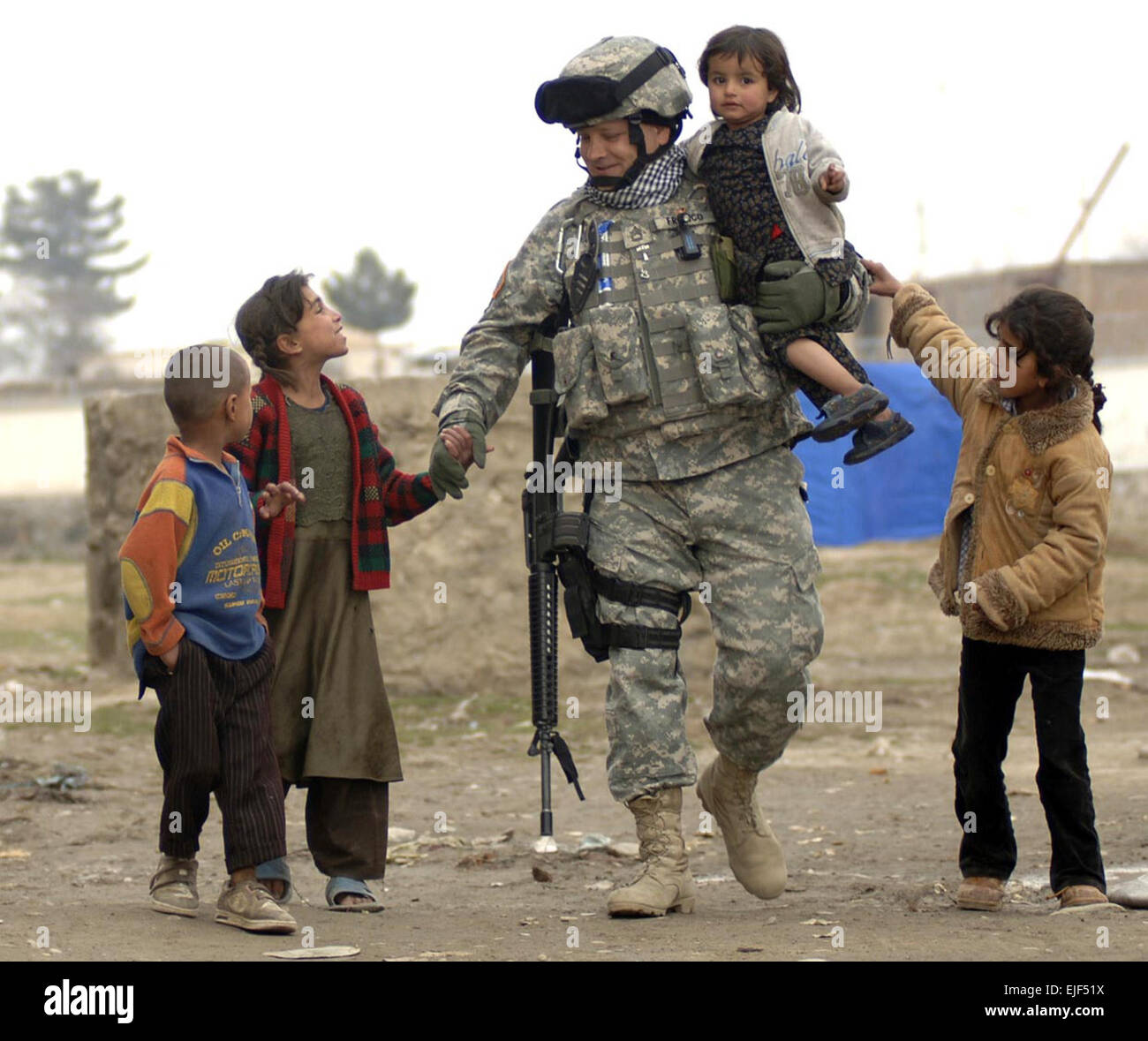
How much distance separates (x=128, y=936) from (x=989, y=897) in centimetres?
204

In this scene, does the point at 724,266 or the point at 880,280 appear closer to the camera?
the point at 724,266

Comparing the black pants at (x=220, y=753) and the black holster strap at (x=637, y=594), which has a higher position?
the black holster strap at (x=637, y=594)

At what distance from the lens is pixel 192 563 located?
379cm

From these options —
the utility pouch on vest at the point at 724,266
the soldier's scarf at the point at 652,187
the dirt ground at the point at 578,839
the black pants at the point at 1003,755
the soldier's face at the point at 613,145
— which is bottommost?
the dirt ground at the point at 578,839

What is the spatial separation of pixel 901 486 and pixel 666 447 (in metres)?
7.10

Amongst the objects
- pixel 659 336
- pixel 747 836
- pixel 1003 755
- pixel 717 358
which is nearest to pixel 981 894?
pixel 1003 755

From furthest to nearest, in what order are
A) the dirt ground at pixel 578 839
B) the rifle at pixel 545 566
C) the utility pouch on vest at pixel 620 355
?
the rifle at pixel 545 566, the utility pouch on vest at pixel 620 355, the dirt ground at pixel 578 839

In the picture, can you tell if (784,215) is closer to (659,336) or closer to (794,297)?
(794,297)

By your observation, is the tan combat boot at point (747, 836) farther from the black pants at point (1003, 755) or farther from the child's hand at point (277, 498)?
the child's hand at point (277, 498)

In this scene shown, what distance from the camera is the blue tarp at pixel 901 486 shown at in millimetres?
10914

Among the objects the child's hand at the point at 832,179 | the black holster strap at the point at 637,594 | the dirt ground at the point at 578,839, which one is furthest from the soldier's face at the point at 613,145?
the dirt ground at the point at 578,839

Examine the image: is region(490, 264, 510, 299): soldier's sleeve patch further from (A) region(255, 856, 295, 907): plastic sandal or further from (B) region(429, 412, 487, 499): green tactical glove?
(A) region(255, 856, 295, 907): plastic sandal

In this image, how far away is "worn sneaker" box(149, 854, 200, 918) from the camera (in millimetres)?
3904

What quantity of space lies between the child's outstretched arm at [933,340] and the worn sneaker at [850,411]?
37 cm
